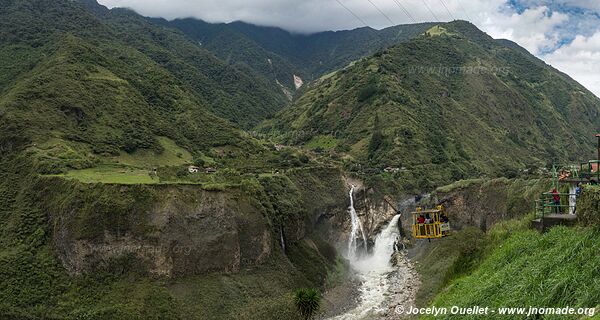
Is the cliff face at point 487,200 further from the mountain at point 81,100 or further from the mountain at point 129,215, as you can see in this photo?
the mountain at point 81,100

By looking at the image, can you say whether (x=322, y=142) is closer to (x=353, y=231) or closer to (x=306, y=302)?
(x=353, y=231)

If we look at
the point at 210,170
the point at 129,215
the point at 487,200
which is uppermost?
the point at 210,170

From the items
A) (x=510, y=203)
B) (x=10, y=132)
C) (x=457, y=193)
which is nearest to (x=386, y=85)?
(x=457, y=193)

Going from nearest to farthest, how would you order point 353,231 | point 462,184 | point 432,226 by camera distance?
point 432,226, point 462,184, point 353,231

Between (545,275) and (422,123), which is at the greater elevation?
(422,123)

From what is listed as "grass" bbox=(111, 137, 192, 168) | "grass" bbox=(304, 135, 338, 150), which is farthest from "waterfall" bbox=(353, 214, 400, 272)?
"grass" bbox=(304, 135, 338, 150)

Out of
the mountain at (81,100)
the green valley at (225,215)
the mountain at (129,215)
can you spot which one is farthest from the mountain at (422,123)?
the mountain at (81,100)

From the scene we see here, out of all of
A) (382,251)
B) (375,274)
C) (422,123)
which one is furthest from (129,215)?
(422,123)
